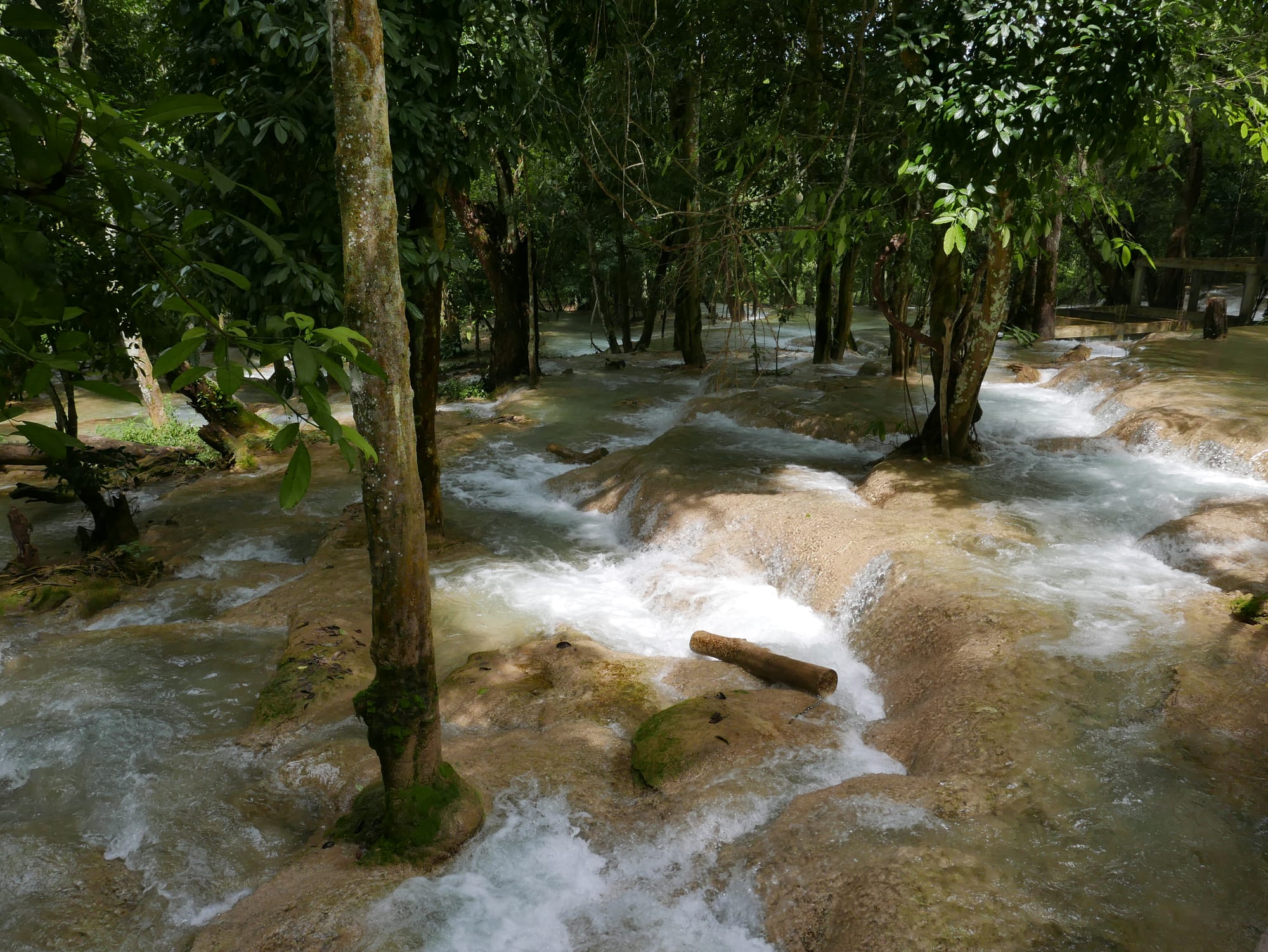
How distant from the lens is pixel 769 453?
11.4 meters

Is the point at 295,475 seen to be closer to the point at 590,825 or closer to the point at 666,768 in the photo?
the point at 590,825

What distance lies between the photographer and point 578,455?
12875 mm

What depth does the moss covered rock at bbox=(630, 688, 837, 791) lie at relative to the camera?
16.1ft

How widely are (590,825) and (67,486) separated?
24.0ft

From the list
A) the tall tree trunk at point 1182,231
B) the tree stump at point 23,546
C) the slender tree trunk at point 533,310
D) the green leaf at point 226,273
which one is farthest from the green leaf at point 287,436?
the tall tree trunk at point 1182,231

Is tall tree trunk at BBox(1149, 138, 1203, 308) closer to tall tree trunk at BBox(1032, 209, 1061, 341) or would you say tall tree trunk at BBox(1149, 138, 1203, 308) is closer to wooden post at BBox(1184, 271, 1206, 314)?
wooden post at BBox(1184, 271, 1206, 314)

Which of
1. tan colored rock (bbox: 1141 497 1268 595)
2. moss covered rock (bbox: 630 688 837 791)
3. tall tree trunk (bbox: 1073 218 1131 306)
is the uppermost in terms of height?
tall tree trunk (bbox: 1073 218 1131 306)

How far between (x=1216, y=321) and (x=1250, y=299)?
4578 millimetres

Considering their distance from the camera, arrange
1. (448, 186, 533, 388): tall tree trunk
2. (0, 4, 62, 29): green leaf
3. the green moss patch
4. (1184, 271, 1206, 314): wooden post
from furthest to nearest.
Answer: (1184, 271, 1206, 314): wooden post → (448, 186, 533, 388): tall tree trunk → the green moss patch → (0, 4, 62, 29): green leaf

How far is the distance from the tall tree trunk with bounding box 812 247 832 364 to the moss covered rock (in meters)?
10.9

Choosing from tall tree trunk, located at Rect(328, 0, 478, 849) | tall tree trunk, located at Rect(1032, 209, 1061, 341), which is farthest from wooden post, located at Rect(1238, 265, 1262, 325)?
tall tree trunk, located at Rect(328, 0, 478, 849)

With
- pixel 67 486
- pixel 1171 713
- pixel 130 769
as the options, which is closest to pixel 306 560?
pixel 67 486

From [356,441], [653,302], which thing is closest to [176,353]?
[356,441]

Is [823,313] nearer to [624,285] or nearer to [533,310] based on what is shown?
[533,310]
